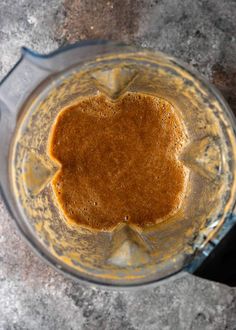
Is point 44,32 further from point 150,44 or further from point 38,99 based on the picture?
point 38,99

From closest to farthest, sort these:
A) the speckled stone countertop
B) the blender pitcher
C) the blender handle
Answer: the blender pitcher → the blender handle → the speckled stone countertop

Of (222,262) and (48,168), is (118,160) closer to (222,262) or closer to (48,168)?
(48,168)

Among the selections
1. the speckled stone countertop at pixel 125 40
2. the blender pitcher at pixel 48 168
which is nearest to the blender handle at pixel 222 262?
the blender pitcher at pixel 48 168

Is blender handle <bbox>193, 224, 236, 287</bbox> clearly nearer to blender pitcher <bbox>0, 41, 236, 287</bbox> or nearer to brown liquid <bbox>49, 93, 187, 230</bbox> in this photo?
blender pitcher <bbox>0, 41, 236, 287</bbox>

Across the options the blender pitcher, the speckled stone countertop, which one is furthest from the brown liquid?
the speckled stone countertop

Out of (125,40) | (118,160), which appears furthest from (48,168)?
(125,40)

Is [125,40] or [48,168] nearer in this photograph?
[48,168]
